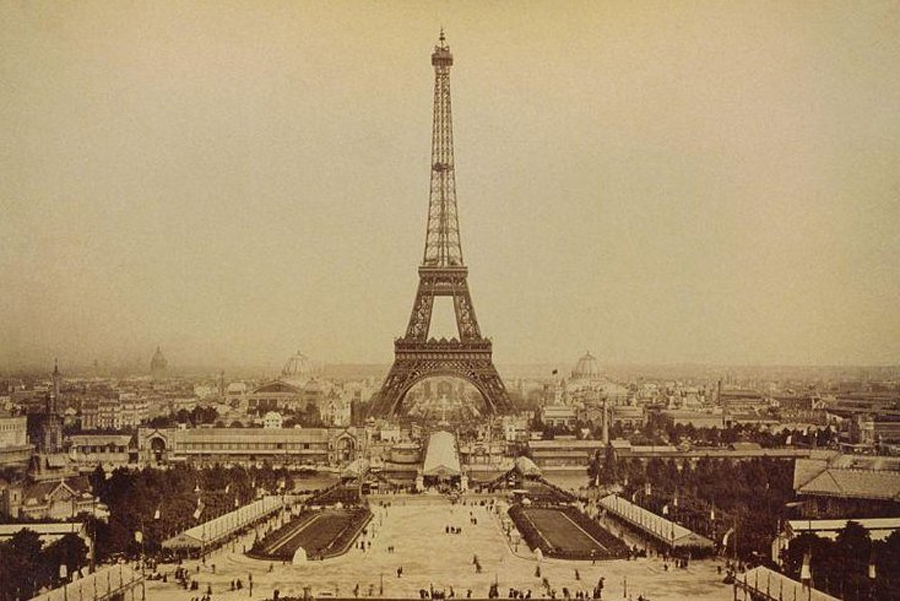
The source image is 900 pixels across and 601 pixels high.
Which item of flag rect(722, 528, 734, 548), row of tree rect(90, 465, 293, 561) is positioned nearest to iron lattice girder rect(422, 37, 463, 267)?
row of tree rect(90, 465, 293, 561)

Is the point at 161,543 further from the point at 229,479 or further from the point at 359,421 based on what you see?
the point at 359,421

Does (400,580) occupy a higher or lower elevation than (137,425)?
lower

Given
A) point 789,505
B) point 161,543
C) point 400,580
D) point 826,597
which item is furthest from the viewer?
point 789,505

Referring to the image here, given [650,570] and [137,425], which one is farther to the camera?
[137,425]

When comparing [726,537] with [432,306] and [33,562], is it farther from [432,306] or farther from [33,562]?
[33,562]

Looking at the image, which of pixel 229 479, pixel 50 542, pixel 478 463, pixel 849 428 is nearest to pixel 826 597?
pixel 849 428

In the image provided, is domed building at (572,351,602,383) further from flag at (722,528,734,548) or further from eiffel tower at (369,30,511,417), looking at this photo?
flag at (722,528,734,548)
